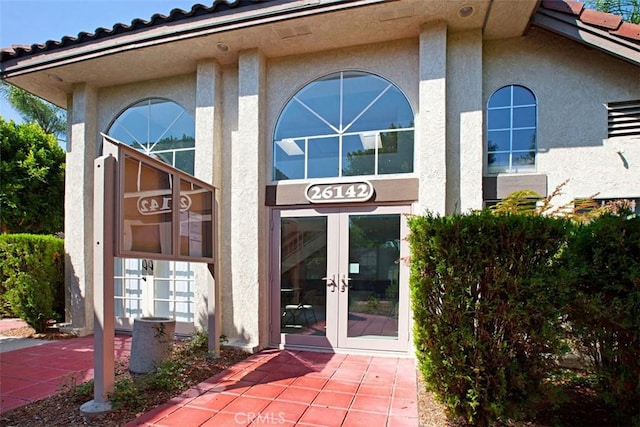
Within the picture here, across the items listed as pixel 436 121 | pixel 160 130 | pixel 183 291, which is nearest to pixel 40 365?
pixel 183 291

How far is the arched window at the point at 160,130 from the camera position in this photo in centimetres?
726

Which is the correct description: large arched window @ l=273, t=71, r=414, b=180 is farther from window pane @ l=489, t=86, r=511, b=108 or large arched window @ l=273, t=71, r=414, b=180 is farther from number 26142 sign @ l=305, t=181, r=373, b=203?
window pane @ l=489, t=86, r=511, b=108

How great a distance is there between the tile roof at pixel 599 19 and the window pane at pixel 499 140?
179cm

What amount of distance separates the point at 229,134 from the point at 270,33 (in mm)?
1988

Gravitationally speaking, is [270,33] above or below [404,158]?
above

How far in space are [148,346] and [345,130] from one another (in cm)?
470

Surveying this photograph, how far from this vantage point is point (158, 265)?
7418 mm

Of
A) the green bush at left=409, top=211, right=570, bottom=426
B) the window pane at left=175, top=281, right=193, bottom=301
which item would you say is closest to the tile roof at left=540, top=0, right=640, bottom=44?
the green bush at left=409, top=211, right=570, bottom=426

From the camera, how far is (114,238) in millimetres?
4074

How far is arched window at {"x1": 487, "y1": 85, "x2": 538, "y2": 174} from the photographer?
579cm

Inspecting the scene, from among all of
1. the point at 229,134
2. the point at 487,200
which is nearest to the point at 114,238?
the point at 229,134

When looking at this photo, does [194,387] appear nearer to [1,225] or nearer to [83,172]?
[83,172]

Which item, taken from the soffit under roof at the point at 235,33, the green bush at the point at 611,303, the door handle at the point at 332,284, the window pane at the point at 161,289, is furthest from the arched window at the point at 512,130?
the window pane at the point at 161,289

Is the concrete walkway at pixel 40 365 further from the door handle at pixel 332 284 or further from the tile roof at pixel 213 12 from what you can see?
the tile roof at pixel 213 12
